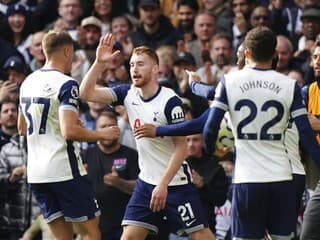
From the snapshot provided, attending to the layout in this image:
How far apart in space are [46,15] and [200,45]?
9.77 ft

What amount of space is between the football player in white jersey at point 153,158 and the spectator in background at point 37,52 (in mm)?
5739

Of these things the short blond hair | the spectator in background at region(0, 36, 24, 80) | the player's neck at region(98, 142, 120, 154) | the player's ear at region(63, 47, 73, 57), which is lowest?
the player's neck at region(98, 142, 120, 154)

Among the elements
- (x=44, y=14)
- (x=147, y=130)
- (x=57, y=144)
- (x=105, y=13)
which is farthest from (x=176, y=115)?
(x=44, y=14)

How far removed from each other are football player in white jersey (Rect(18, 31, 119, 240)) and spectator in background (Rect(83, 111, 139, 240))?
2.43 meters

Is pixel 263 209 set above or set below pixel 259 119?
below

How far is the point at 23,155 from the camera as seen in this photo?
14.3m

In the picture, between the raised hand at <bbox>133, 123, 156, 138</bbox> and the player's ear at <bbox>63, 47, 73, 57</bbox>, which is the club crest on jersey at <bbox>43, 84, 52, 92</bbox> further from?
the raised hand at <bbox>133, 123, 156, 138</bbox>

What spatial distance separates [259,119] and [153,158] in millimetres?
1880

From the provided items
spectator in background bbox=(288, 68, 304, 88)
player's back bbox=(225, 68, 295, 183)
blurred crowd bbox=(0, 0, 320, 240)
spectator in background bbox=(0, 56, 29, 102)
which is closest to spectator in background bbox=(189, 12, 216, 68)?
blurred crowd bbox=(0, 0, 320, 240)

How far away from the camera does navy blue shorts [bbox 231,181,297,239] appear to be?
9.19m

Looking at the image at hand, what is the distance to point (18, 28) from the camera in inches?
688

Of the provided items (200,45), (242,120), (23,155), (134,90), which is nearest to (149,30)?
(200,45)

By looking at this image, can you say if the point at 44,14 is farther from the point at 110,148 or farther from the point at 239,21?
the point at 110,148

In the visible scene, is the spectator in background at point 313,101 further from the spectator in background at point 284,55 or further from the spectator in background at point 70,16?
the spectator in background at point 70,16
